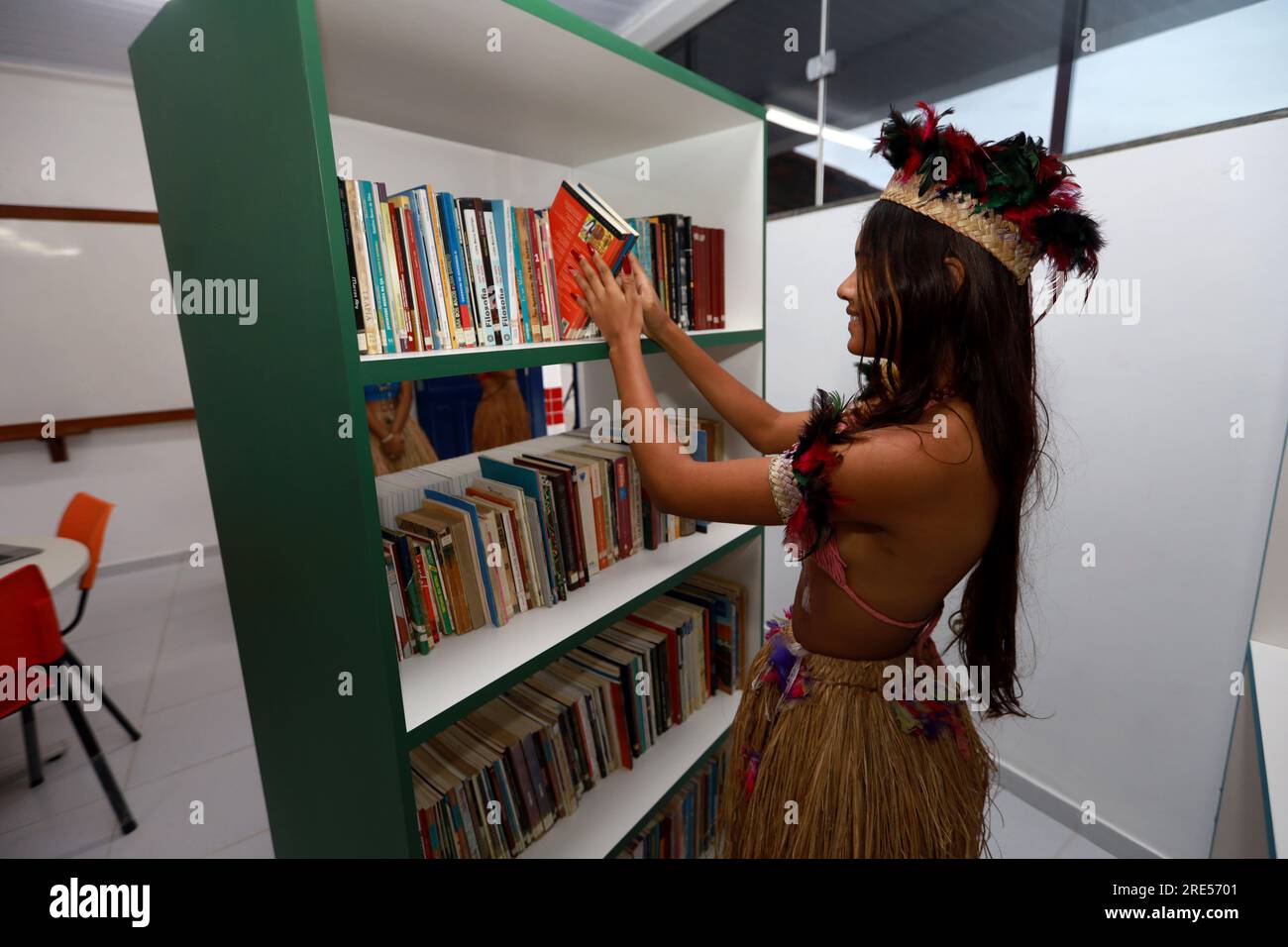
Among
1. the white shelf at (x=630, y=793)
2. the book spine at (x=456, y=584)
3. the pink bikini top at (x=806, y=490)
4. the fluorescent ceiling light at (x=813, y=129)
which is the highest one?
the fluorescent ceiling light at (x=813, y=129)

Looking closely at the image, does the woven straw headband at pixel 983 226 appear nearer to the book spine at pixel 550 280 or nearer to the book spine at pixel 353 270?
the book spine at pixel 550 280

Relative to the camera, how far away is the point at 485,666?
105 cm

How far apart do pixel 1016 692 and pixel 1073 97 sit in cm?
180

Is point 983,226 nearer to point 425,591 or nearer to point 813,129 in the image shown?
point 425,591

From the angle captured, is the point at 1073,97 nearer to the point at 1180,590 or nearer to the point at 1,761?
the point at 1180,590

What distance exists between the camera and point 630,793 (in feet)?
4.68

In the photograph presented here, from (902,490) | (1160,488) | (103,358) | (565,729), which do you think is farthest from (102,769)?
(1160,488)

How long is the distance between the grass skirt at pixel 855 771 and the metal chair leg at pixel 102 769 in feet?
6.73

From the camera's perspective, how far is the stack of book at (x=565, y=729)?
3.94ft

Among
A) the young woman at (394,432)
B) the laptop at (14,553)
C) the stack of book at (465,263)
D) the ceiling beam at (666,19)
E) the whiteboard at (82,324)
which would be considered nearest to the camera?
the stack of book at (465,263)

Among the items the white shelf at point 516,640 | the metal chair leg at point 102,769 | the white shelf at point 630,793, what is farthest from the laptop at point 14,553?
the white shelf at point 630,793

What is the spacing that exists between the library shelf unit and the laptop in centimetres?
155

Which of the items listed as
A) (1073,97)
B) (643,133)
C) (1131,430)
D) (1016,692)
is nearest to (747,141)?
(643,133)

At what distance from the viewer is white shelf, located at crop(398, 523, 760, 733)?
0.98 meters
